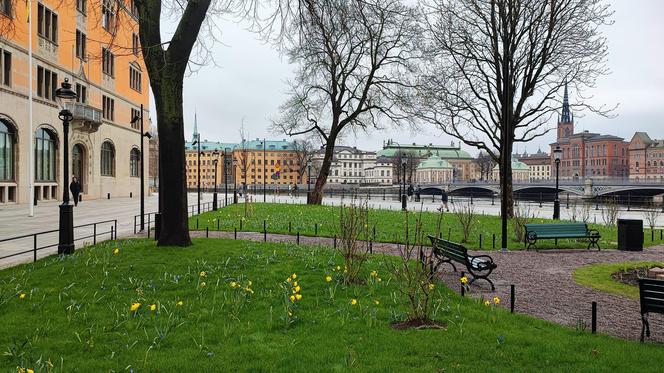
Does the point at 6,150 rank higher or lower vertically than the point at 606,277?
higher

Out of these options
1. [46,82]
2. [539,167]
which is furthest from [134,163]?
[539,167]

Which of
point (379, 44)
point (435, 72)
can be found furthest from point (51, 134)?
point (435, 72)

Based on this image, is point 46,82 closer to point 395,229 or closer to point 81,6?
point 81,6

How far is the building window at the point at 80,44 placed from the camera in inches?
1626

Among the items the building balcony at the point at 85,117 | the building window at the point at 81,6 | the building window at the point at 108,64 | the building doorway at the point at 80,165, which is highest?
the building window at the point at 81,6

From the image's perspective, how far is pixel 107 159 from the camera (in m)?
49.0

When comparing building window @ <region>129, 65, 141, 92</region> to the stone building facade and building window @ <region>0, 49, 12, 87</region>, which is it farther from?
building window @ <region>0, 49, 12, 87</region>

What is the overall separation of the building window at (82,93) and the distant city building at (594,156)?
123 metres

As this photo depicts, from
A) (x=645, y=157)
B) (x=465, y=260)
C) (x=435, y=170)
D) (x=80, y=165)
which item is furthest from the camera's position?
(x=435, y=170)

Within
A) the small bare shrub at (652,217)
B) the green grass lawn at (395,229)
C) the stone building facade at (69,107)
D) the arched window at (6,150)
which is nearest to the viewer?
the green grass lawn at (395,229)

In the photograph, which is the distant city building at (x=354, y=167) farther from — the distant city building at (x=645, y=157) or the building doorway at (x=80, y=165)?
the building doorway at (x=80, y=165)

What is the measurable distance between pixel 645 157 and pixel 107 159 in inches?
5393

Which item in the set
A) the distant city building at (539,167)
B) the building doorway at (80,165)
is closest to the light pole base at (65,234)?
the building doorway at (80,165)

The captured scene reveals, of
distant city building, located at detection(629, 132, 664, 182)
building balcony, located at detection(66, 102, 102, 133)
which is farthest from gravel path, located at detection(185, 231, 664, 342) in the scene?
distant city building, located at detection(629, 132, 664, 182)
